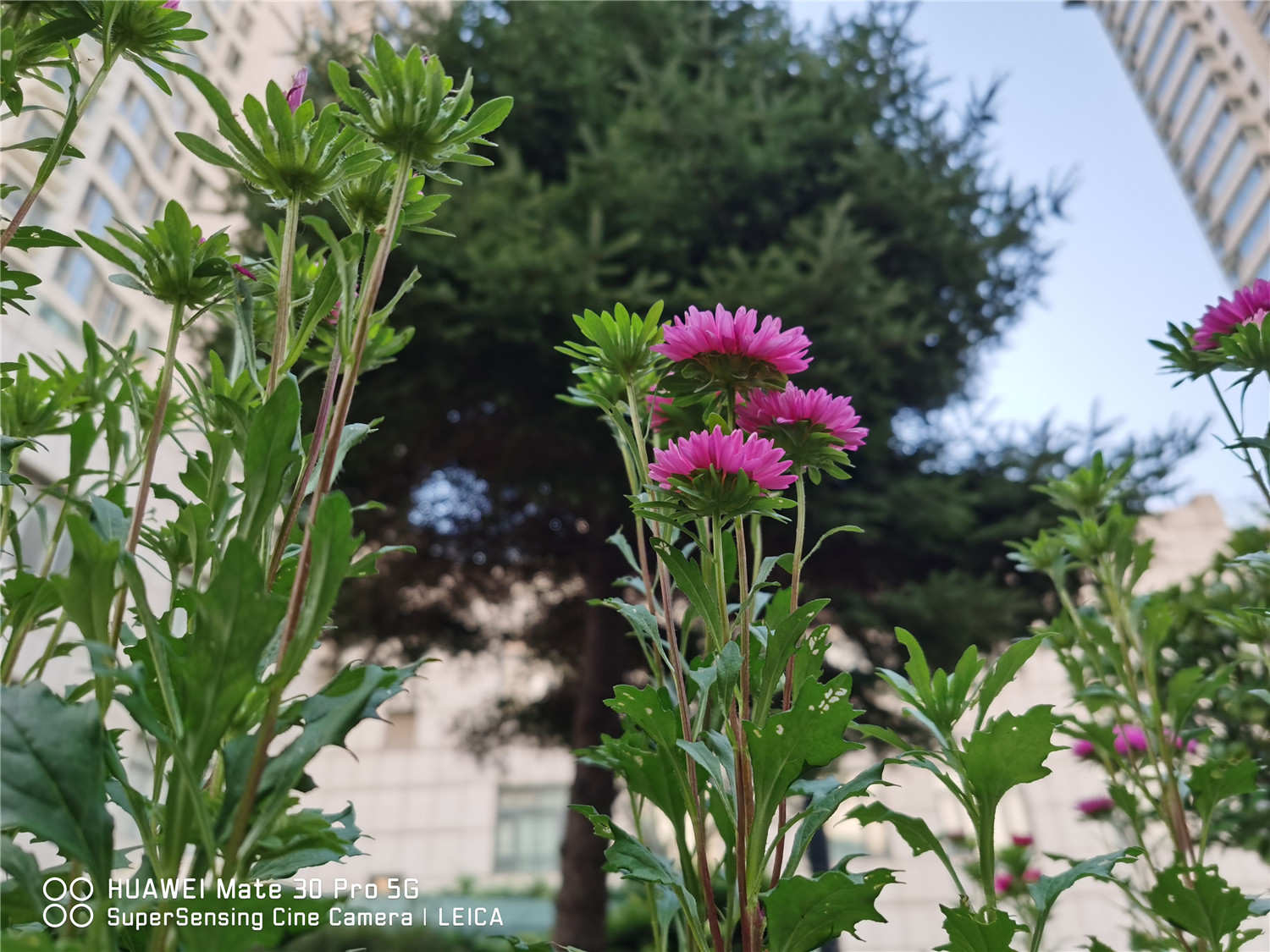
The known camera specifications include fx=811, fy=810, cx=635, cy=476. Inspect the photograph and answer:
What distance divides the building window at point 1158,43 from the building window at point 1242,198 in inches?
103

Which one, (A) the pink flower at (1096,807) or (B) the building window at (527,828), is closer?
(A) the pink flower at (1096,807)

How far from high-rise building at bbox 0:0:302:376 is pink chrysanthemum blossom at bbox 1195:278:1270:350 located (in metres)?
2.10

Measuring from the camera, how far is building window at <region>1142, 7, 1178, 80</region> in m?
12.4

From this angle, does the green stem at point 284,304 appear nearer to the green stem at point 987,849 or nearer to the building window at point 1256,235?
the green stem at point 987,849

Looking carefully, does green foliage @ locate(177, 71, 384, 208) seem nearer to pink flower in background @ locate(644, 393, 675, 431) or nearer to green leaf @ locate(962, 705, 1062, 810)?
pink flower in background @ locate(644, 393, 675, 431)

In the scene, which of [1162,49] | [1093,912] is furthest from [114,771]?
[1162,49]

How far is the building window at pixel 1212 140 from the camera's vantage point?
1212 centimetres

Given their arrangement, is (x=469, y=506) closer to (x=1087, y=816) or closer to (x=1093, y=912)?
(x=1087, y=816)

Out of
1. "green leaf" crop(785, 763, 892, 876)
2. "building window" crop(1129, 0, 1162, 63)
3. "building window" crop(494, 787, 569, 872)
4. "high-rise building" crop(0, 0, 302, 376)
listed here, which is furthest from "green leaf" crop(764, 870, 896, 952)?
"building window" crop(1129, 0, 1162, 63)

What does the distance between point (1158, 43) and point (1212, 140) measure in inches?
76.6

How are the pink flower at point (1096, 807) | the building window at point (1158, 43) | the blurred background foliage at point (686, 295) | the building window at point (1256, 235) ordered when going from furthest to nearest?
the building window at point (1158, 43), the building window at point (1256, 235), the blurred background foliage at point (686, 295), the pink flower at point (1096, 807)

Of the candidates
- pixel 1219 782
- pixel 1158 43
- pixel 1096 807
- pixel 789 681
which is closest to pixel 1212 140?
pixel 1158 43

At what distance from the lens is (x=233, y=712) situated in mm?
393

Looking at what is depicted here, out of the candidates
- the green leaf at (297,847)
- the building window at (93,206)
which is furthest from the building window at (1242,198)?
the green leaf at (297,847)
